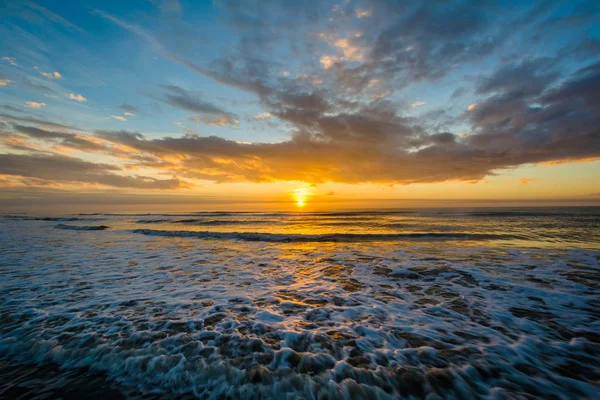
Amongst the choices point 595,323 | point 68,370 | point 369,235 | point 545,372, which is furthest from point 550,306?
point 369,235

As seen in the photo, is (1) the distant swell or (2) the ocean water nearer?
(2) the ocean water

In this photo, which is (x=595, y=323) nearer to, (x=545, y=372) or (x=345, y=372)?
(x=545, y=372)

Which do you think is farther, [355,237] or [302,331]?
[355,237]

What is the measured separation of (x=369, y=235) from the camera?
71.3 ft

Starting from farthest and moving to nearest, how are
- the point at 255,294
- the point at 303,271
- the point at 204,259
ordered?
1. the point at 204,259
2. the point at 303,271
3. the point at 255,294

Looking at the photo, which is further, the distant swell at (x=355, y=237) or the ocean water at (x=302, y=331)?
the distant swell at (x=355, y=237)

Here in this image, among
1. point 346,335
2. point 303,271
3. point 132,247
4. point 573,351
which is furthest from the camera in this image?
point 132,247

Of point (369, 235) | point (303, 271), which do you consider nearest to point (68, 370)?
point (303, 271)

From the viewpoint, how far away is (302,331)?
530 cm

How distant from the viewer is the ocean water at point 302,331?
3.73m

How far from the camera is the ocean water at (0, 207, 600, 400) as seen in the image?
373 centimetres

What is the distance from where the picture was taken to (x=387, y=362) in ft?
13.8

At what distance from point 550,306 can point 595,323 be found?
3.06ft

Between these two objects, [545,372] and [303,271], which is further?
[303,271]
